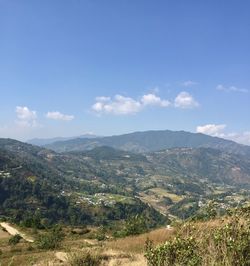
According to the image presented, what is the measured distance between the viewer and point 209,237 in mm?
8234

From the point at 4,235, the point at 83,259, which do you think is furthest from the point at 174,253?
the point at 4,235

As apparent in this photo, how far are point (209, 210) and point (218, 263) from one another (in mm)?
2376

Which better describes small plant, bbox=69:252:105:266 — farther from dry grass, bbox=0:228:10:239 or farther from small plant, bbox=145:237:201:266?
dry grass, bbox=0:228:10:239

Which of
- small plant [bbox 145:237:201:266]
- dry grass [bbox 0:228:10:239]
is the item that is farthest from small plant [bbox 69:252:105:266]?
dry grass [bbox 0:228:10:239]

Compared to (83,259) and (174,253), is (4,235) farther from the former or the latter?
(174,253)

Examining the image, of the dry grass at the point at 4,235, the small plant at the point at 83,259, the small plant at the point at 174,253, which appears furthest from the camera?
the dry grass at the point at 4,235

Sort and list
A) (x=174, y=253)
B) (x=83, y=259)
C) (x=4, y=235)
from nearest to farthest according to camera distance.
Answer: (x=174, y=253) → (x=83, y=259) → (x=4, y=235)

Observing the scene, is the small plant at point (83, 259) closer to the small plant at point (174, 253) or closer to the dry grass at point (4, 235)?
the small plant at point (174, 253)

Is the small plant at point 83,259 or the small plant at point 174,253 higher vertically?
the small plant at point 174,253

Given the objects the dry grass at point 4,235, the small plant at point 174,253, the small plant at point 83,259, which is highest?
the small plant at point 174,253

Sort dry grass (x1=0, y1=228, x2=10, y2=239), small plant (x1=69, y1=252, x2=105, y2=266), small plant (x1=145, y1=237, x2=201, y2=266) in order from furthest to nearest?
dry grass (x1=0, y1=228, x2=10, y2=239) → small plant (x1=69, y1=252, x2=105, y2=266) → small plant (x1=145, y1=237, x2=201, y2=266)

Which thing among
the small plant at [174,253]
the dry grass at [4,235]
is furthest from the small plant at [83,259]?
the dry grass at [4,235]

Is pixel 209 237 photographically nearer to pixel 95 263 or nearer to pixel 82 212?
pixel 95 263

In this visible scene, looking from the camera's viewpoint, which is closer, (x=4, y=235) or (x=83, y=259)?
(x=83, y=259)
